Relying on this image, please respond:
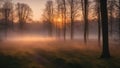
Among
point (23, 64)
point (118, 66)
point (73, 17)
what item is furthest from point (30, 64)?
point (73, 17)

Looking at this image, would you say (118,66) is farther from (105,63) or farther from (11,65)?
(11,65)

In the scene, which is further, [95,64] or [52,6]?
[52,6]

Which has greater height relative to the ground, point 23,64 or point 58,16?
point 58,16

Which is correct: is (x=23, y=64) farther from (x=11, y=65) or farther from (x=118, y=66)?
(x=118, y=66)

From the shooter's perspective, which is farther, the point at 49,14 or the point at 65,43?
the point at 49,14

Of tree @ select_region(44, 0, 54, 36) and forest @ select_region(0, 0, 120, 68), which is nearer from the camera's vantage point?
forest @ select_region(0, 0, 120, 68)

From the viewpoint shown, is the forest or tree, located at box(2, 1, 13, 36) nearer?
the forest

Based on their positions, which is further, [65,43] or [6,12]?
[6,12]

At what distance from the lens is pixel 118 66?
63.5ft

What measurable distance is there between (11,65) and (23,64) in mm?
1050

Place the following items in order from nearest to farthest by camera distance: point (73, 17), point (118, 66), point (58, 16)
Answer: point (118, 66), point (73, 17), point (58, 16)

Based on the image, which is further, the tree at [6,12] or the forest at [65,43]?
the tree at [6,12]

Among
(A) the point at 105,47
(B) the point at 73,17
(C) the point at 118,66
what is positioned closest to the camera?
(C) the point at 118,66

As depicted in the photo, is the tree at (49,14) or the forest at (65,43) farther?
the tree at (49,14)
